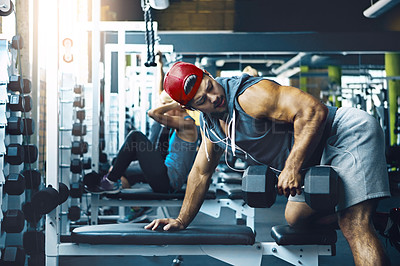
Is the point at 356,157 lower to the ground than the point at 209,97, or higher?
lower

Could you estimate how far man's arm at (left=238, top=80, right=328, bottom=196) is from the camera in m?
1.70

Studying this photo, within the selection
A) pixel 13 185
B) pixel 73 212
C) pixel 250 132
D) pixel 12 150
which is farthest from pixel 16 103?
pixel 73 212

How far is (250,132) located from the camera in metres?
1.89

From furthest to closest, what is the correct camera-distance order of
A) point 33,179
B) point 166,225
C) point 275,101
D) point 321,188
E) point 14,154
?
point 33,179 → point 14,154 → point 166,225 → point 275,101 → point 321,188

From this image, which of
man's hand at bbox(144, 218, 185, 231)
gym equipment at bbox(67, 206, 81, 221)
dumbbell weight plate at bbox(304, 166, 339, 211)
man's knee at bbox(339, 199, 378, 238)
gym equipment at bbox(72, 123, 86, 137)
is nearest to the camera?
dumbbell weight plate at bbox(304, 166, 339, 211)

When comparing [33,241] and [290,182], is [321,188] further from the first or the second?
[33,241]

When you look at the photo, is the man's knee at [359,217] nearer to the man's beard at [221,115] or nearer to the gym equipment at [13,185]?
the man's beard at [221,115]

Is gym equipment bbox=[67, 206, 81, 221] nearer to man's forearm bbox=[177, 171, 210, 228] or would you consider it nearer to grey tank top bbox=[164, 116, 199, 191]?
grey tank top bbox=[164, 116, 199, 191]

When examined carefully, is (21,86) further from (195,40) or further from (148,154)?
(195,40)

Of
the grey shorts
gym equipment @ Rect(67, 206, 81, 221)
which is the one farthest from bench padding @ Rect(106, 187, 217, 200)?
the grey shorts

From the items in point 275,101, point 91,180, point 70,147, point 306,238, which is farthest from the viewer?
point 70,147

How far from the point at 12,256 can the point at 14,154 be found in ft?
1.69

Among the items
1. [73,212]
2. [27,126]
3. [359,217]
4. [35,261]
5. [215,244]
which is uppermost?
[27,126]

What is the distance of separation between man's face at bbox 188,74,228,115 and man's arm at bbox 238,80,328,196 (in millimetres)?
120
